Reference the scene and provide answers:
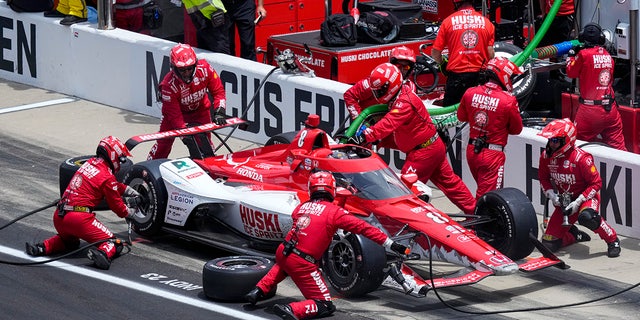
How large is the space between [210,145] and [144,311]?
3.37 m

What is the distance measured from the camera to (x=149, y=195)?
13945 millimetres

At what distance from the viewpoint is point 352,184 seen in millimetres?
12867

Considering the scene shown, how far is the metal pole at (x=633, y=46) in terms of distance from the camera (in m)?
16.7

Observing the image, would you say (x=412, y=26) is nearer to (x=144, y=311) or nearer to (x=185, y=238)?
(x=185, y=238)

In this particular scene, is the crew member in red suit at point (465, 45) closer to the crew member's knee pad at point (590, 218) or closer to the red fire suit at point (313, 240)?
the crew member's knee pad at point (590, 218)

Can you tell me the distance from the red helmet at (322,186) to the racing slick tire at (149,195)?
236 cm

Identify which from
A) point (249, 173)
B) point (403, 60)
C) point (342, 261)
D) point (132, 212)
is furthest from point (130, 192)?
point (403, 60)

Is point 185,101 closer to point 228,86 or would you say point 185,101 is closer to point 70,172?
point 70,172

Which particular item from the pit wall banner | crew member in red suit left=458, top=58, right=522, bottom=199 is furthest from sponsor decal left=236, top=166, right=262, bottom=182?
the pit wall banner

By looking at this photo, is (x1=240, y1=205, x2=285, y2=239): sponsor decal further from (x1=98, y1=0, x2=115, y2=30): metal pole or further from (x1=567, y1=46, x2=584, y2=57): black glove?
(x1=98, y1=0, x2=115, y2=30): metal pole

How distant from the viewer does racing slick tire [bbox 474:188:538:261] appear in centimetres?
1309

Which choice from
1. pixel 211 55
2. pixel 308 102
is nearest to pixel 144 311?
pixel 308 102

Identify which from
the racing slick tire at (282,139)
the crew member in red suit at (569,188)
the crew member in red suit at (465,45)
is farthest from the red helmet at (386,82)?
the crew member in red suit at (465,45)

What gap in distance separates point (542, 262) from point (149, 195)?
4033mm
